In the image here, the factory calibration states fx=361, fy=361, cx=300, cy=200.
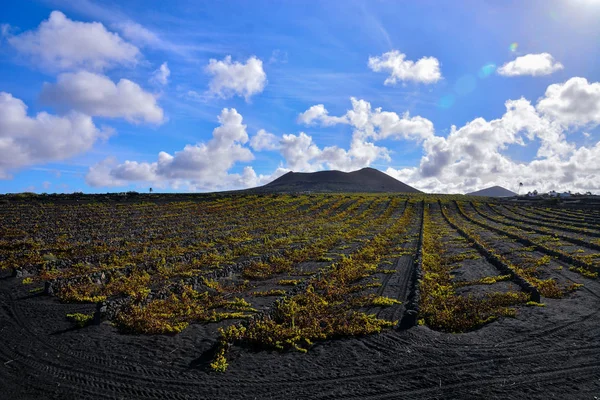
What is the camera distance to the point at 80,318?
13508mm

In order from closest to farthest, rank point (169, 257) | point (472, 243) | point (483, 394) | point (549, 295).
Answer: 1. point (483, 394)
2. point (549, 295)
3. point (169, 257)
4. point (472, 243)

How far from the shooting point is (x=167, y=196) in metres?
76.0

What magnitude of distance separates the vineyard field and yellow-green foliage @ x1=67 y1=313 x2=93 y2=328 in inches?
3.5

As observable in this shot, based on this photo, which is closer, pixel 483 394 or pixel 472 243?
pixel 483 394

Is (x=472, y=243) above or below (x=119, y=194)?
below

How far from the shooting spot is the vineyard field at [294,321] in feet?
31.1

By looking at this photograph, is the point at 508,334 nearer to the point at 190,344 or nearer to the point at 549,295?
the point at 549,295

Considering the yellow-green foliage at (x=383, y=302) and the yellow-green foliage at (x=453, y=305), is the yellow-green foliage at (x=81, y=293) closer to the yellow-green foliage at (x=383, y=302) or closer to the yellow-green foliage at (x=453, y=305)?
the yellow-green foliage at (x=383, y=302)

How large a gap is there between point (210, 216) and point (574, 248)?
135ft

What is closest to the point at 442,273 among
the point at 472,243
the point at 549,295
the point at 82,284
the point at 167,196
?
the point at 549,295

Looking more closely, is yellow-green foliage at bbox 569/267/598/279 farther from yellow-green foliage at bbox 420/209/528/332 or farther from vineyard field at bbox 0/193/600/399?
yellow-green foliage at bbox 420/209/528/332

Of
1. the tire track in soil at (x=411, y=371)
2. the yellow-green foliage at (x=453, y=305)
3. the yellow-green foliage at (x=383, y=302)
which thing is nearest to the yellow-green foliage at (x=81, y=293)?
the tire track in soil at (x=411, y=371)

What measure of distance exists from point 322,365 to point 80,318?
369 inches

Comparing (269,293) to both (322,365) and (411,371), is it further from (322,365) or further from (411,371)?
(411,371)
